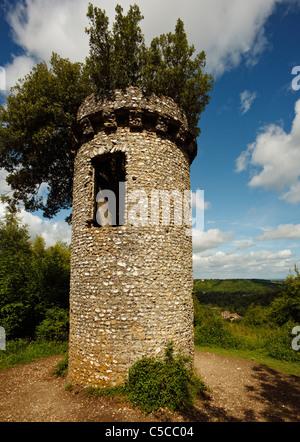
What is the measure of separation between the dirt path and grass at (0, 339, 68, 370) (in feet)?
1.95

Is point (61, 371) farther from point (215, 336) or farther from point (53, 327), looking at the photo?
point (215, 336)

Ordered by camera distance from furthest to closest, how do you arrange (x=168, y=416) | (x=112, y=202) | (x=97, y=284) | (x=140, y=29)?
(x=112, y=202) → (x=140, y=29) → (x=97, y=284) → (x=168, y=416)

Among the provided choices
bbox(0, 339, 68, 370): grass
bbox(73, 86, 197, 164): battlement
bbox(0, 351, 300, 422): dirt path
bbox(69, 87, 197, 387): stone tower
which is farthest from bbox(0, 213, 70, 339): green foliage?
bbox(73, 86, 197, 164): battlement

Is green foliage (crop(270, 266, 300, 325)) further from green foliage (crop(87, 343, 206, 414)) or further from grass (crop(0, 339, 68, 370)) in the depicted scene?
grass (crop(0, 339, 68, 370))

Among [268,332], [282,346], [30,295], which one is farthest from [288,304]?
[30,295]

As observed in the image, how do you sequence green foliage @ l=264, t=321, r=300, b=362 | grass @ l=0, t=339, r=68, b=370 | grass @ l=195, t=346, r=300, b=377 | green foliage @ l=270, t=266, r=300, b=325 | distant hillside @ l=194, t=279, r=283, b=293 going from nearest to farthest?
grass @ l=195, t=346, r=300, b=377 → grass @ l=0, t=339, r=68, b=370 → green foliage @ l=264, t=321, r=300, b=362 → green foliage @ l=270, t=266, r=300, b=325 → distant hillside @ l=194, t=279, r=283, b=293

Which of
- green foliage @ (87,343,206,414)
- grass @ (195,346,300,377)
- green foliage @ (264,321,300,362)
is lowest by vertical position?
grass @ (195,346,300,377)

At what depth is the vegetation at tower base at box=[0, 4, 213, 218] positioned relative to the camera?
7238mm

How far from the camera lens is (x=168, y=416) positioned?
15.4ft

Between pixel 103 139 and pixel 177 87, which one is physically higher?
pixel 177 87

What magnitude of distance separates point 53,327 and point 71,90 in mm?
10726

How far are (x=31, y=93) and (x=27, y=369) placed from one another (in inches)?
432
